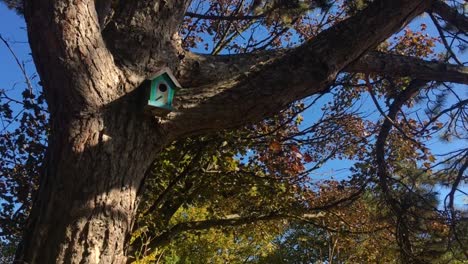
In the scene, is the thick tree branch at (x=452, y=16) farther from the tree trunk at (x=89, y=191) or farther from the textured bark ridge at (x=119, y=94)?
the tree trunk at (x=89, y=191)

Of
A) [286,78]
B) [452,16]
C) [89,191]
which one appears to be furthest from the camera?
[452,16]

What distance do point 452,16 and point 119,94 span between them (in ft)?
Answer: 9.57

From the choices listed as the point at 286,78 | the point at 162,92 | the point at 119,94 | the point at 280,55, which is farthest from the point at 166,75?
the point at 280,55

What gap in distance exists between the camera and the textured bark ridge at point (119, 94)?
285cm

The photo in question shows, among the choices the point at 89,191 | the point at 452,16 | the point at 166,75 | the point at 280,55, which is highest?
the point at 452,16

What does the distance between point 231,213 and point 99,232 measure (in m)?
5.18

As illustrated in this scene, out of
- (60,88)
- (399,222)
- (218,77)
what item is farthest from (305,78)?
(399,222)

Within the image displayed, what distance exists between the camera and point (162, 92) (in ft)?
10.2

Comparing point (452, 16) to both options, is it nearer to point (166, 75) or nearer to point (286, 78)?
point (286, 78)

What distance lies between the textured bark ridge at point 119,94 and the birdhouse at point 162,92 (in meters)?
0.10

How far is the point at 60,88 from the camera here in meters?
3.06

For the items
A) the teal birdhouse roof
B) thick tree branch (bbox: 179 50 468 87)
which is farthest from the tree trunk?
thick tree branch (bbox: 179 50 468 87)

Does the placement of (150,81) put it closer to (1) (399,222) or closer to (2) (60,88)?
(2) (60,88)

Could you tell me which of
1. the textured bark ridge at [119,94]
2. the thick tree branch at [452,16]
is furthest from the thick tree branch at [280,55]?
the thick tree branch at [452,16]
